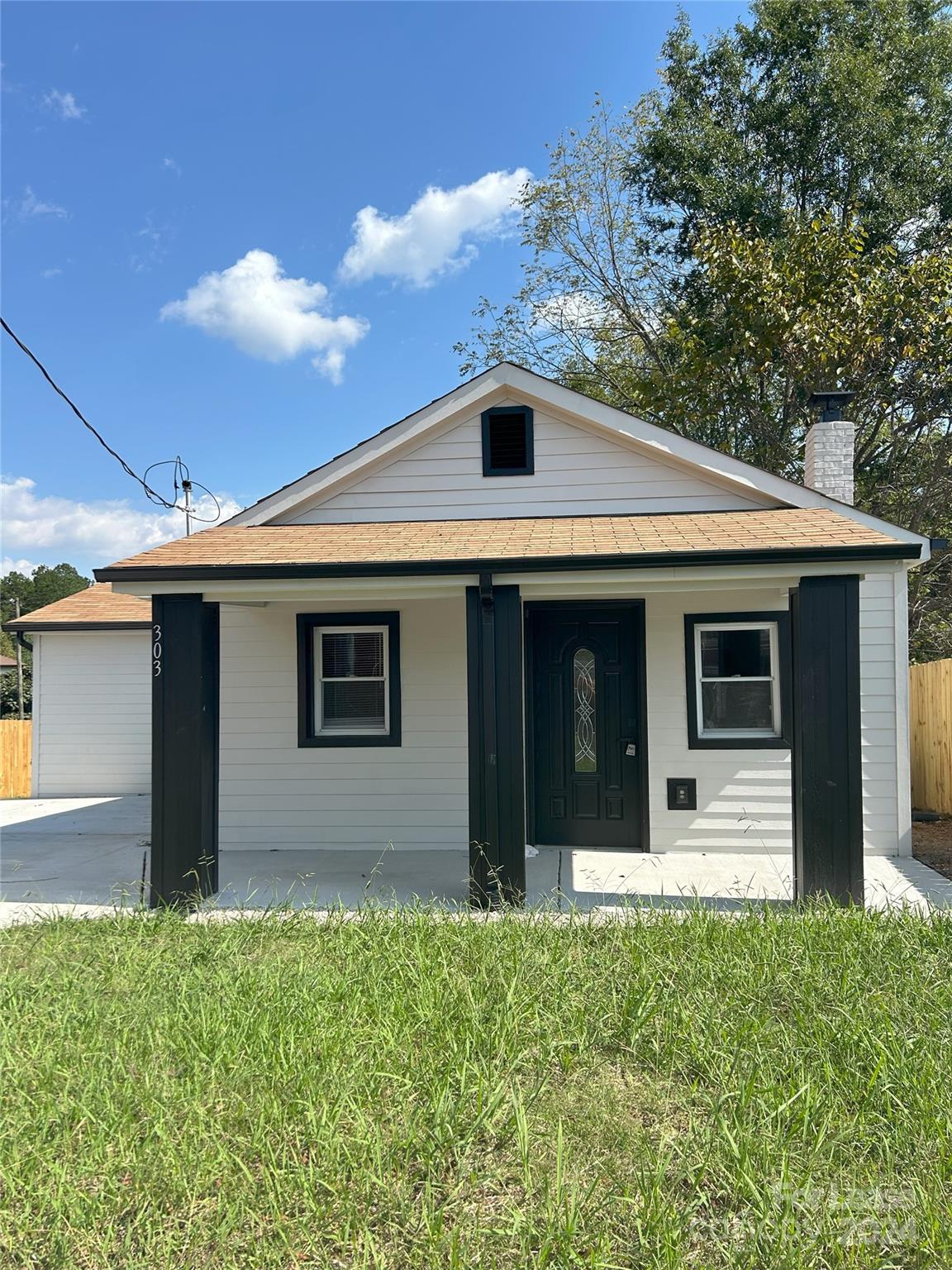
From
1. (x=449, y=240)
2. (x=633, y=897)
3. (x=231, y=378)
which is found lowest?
(x=633, y=897)

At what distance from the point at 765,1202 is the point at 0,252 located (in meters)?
12.0

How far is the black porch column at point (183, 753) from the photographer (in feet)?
18.6

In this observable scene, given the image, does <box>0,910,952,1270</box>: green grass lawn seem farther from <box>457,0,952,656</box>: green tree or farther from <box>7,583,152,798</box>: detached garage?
<box>457,0,952,656</box>: green tree

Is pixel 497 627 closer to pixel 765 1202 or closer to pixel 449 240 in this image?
pixel 765 1202

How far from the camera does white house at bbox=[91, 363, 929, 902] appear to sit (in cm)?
584

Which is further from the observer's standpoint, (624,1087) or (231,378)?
(231,378)

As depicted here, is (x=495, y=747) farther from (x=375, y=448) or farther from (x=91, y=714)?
(x=91, y=714)

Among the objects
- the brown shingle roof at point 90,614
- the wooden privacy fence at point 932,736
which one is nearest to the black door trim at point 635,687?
the wooden privacy fence at point 932,736

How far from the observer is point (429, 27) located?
1076 centimetres

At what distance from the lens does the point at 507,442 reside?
310 inches

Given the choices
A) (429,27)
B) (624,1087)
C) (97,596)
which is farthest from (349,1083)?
(429,27)

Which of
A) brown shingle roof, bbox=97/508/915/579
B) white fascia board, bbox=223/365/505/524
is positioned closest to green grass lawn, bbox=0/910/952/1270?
brown shingle roof, bbox=97/508/915/579

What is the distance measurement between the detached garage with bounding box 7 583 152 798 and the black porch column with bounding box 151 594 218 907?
22.2 ft

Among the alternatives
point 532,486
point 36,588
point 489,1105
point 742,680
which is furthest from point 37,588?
point 489,1105
